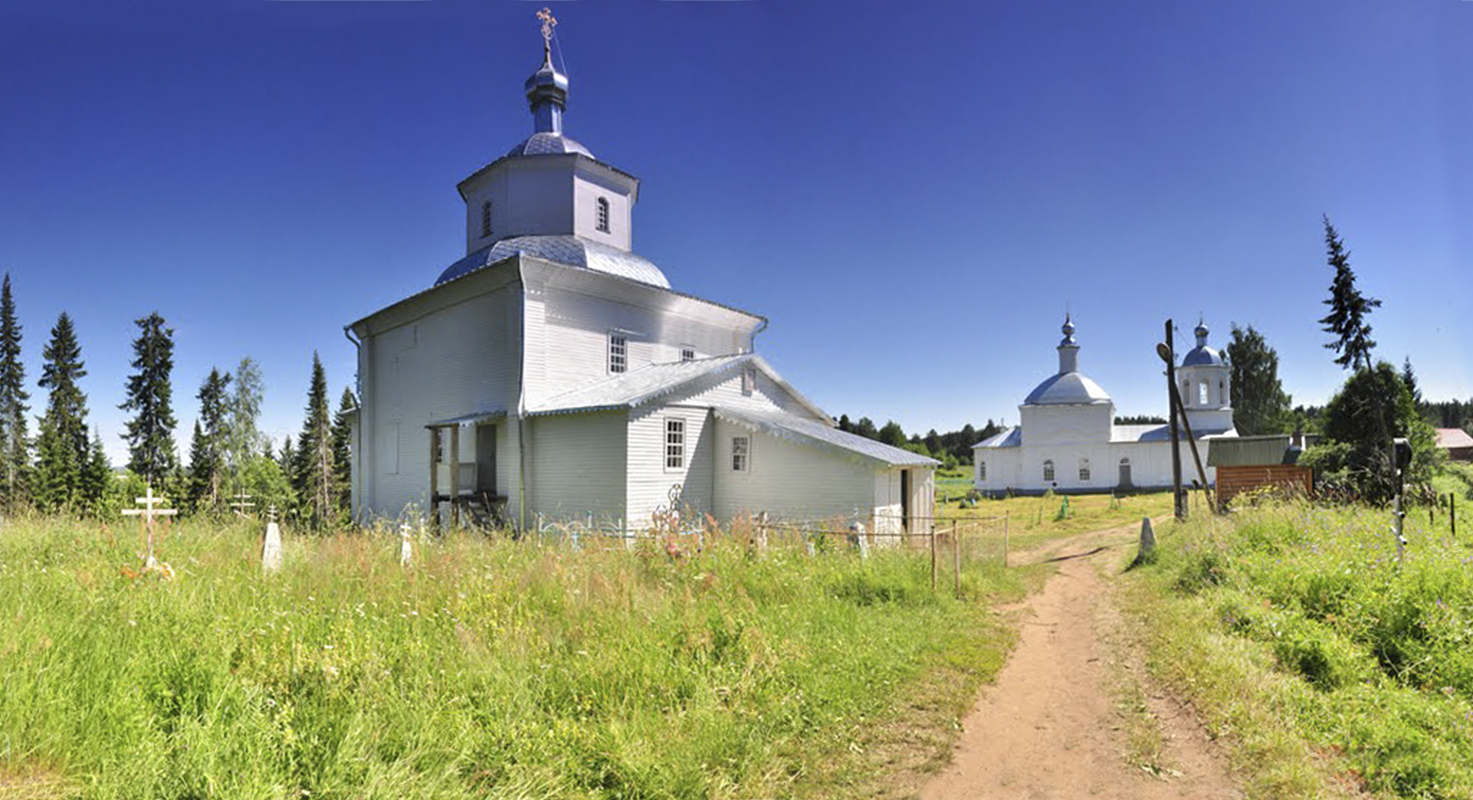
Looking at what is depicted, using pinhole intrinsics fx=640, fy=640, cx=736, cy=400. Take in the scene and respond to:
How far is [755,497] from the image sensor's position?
1731 centimetres

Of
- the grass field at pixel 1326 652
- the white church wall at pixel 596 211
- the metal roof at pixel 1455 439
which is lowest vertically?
the grass field at pixel 1326 652

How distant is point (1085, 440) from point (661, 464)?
35.2 m

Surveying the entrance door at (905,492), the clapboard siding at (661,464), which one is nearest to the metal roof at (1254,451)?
the entrance door at (905,492)

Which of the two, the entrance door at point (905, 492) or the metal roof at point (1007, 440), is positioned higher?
the metal roof at point (1007, 440)

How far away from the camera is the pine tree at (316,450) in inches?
1683

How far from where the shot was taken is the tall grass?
3.27m

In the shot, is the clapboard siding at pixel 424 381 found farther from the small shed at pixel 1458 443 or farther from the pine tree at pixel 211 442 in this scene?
the small shed at pixel 1458 443

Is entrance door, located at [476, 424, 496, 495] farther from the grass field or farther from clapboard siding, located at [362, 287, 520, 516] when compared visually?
the grass field

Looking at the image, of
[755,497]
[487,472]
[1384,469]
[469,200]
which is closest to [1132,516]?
[1384,469]

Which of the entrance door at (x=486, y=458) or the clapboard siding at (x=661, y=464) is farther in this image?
the entrance door at (x=486, y=458)

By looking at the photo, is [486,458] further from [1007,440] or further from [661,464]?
[1007,440]

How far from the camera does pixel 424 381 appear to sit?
850 inches

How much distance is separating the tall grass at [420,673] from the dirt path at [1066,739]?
74 cm

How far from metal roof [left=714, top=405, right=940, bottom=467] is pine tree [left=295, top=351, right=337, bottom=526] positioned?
110 ft
